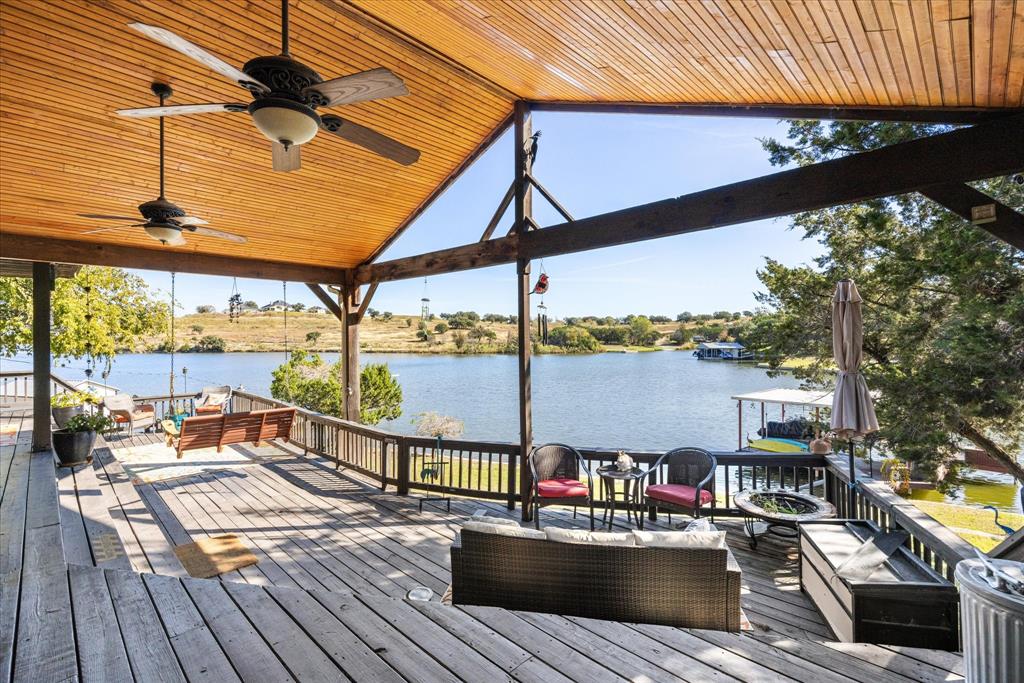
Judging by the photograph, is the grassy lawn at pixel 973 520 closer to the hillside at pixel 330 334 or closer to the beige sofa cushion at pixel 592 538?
the beige sofa cushion at pixel 592 538

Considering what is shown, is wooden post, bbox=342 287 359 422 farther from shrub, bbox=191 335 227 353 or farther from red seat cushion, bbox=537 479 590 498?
shrub, bbox=191 335 227 353

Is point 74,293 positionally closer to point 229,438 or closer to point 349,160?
point 229,438

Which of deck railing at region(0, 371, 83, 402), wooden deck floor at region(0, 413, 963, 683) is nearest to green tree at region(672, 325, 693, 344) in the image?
wooden deck floor at region(0, 413, 963, 683)

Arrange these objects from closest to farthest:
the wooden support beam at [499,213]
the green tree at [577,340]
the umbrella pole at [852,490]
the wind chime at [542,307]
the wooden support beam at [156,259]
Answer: the umbrella pole at [852,490], the wooden support beam at [499,213], the wind chime at [542,307], the wooden support beam at [156,259], the green tree at [577,340]

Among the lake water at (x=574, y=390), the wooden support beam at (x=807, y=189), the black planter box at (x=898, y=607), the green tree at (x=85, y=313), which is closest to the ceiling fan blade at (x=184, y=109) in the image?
the wooden support beam at (x=807, y=189)

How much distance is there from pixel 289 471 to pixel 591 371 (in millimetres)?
27565

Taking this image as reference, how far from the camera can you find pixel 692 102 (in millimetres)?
3842

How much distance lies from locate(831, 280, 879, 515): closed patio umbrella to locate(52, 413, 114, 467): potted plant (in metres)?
8.17

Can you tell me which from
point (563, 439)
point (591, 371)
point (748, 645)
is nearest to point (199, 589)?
point (748, 645)

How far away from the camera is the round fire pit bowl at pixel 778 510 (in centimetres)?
389

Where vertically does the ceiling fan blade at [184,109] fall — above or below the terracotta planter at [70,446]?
above

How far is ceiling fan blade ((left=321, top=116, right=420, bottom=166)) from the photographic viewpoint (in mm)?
2725

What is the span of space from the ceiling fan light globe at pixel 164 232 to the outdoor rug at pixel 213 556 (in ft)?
8.89

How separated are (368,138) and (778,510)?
4.37 metres
